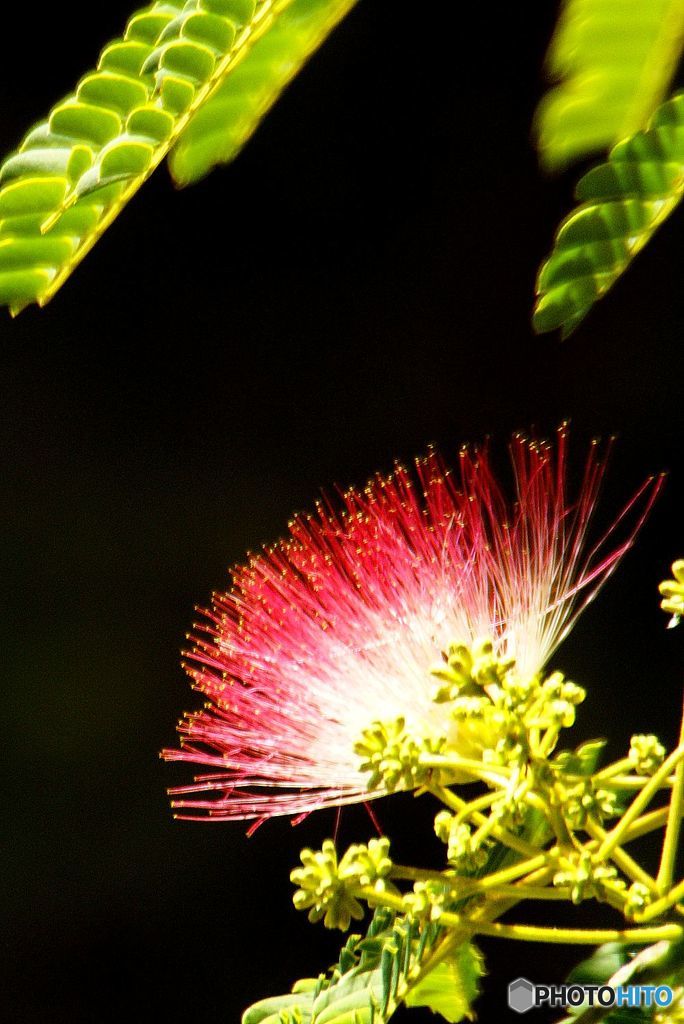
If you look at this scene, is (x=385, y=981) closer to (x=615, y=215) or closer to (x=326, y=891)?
(x=326, y=891)

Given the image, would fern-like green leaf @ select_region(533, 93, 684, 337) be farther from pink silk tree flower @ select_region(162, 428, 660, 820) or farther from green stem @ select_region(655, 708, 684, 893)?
green stem @ select_region(655, 708, 684, 893)

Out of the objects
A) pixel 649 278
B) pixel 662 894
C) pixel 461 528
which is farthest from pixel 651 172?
pixel 649 278

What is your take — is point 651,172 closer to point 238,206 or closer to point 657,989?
point 657,989

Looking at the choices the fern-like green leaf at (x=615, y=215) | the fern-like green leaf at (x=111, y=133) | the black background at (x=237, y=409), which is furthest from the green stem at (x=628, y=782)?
the black background at (x=237, y=409)

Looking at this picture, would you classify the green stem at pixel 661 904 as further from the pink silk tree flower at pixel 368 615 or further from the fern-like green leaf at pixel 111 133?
the fern-like green leaf at pixel 111 133

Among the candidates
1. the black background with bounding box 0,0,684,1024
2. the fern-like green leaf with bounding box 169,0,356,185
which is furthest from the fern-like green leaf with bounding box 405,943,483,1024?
the black background with bounding box 0,0,684,1024
